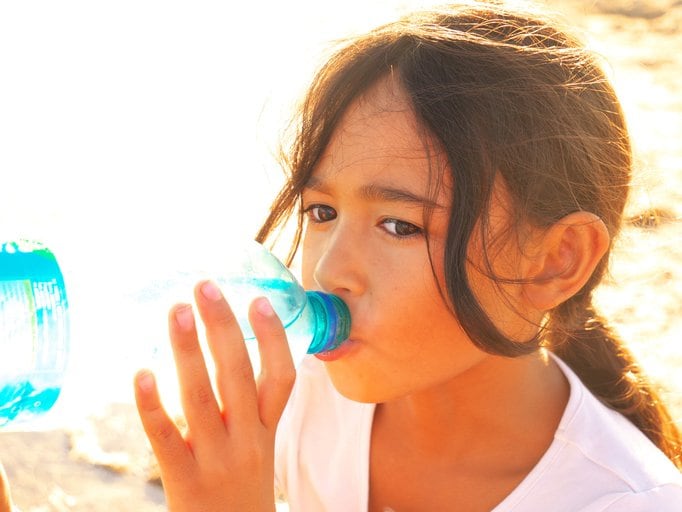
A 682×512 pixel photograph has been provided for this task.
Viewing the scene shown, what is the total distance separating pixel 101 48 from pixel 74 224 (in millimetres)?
2143

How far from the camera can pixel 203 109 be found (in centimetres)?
512

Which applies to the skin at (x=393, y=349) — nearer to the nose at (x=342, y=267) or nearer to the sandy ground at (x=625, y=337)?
the nose at (x=342, y=267)

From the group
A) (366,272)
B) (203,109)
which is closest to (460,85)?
(366,272)

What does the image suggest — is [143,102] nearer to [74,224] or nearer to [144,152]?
[144,152]

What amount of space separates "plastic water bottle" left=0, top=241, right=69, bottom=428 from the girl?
0.16 m

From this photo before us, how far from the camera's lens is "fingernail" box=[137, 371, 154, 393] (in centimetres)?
153

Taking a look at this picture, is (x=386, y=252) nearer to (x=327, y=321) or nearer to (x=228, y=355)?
(x=327, y=321)

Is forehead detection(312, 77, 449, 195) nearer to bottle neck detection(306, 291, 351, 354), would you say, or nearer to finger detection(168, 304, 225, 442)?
bottle neck detection(306, 291, 351, 354)

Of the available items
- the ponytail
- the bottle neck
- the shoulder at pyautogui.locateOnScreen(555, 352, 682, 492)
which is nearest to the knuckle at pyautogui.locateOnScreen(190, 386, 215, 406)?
the bottle neck

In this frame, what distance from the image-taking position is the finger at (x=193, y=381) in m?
1.50

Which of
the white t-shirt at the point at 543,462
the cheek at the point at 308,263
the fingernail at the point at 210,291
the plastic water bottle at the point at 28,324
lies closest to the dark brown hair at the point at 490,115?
the cheek at the point at 308,263

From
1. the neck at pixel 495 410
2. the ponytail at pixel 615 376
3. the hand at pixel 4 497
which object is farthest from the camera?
the ponytail at pixel 615 376

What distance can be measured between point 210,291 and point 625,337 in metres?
1.40

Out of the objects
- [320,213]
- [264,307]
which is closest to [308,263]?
[320,213]
